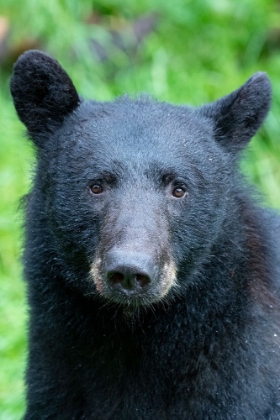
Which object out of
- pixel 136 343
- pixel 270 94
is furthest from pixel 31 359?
pixel 270 94

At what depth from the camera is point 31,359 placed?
16.9 feet

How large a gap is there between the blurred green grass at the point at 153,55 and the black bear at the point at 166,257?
3.14 meters

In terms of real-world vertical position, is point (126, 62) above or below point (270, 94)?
above

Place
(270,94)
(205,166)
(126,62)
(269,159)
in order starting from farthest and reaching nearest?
(126,62) → (269,159) → (270,94) → (205,166)

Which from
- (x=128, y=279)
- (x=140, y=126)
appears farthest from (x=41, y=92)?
(x=128, y=279)

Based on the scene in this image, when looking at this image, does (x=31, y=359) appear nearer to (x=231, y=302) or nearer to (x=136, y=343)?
(x=136, y=343)

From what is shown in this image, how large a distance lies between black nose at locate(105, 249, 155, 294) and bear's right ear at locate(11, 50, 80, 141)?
1.17m

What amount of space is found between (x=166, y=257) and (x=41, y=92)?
130 cm

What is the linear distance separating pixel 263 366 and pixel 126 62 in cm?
627

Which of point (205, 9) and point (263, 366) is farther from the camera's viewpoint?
point (205, 9)

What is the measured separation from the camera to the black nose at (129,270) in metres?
4.05

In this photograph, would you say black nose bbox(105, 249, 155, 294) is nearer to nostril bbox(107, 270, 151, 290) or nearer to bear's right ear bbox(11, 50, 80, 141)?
nostril bbox(107, 270, 151, 290)

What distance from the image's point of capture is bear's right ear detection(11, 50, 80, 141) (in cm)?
487

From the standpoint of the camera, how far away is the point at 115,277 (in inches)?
166
